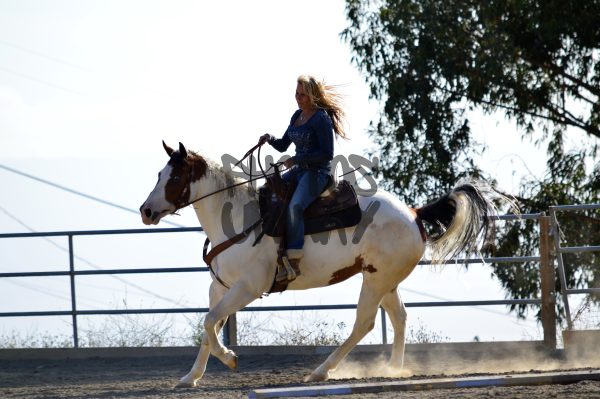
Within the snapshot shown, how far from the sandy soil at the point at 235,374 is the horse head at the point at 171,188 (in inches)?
55.9

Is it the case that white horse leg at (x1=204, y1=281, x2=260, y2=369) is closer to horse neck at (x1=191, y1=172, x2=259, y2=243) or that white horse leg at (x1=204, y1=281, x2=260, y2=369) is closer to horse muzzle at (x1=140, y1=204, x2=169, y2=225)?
horse neck at (x1=191, y1=172, x2=259, y2=243)

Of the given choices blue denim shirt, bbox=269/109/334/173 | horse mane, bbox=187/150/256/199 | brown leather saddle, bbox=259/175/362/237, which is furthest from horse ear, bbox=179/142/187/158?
blue denim shirt, bbox=269/109/334/173

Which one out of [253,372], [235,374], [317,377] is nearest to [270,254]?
[317,377]

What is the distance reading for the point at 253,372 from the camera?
1067 centimetres

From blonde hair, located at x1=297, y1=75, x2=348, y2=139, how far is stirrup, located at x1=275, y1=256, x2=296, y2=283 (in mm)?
1213

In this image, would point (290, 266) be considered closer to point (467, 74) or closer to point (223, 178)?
point (223, 178)

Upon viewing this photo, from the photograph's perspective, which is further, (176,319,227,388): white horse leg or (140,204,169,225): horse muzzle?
(176,319,227,388): white horse leg

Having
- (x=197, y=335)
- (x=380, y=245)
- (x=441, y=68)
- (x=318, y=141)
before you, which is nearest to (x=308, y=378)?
(x=380, y=245)

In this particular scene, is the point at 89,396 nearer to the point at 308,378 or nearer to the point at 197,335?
the point at 308,378

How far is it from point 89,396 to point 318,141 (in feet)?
8.90

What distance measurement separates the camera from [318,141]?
9195 millimetres

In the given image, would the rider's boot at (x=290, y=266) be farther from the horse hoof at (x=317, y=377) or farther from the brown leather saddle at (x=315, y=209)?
the horse hoof at (x=317, y=377)

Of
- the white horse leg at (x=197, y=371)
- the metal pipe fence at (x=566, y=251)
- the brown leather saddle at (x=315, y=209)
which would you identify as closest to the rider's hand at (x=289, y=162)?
the brown leather saddle at (x=315, y=209)

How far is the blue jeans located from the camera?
9.12 meters
